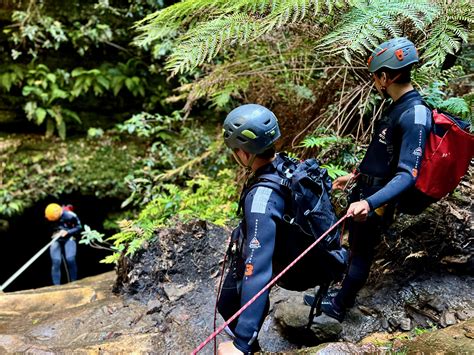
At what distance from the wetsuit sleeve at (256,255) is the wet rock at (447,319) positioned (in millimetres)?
1600

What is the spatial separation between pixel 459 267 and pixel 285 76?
3.15 m

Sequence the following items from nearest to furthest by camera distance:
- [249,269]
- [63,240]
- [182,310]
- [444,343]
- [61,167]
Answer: [249,269] → [444,343] → [182,310] → [63,240] → [61,167]

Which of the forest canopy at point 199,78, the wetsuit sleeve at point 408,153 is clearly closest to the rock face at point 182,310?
Result: the forest canopy at point 199,78

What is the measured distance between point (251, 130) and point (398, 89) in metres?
1.13

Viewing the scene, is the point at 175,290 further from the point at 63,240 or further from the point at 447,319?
the point at 63,240

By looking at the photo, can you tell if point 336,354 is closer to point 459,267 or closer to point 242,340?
point 242,340

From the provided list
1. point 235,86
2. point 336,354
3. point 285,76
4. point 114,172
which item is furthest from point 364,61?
point 114,172

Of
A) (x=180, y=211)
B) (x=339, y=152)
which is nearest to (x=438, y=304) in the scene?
(x=339, y=152)

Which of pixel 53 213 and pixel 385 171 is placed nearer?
pixel 385 171

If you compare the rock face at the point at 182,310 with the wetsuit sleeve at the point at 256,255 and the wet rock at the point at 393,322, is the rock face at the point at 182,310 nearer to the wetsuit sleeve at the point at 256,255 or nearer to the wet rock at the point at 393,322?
the wet rock at the point at 393,322

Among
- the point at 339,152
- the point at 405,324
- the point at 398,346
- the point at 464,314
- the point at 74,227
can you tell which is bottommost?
the point at 74,227

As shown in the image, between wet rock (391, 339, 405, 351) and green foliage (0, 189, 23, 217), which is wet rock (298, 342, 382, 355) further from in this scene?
green foliage (0, 189, 23, 217)

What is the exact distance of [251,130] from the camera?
7.48 ft

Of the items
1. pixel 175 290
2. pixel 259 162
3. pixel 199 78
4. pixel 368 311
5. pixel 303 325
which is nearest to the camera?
pixel 259 162
